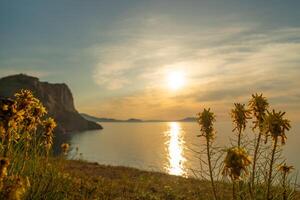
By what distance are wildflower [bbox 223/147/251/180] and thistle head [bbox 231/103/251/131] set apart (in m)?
2.17

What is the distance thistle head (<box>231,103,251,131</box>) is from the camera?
7629 millimetres

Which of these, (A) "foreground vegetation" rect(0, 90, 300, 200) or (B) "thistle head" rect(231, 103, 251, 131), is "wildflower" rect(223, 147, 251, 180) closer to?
(A) "foreground vegetation" rect(0, 90, 300, 200)

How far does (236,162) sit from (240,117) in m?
2.40

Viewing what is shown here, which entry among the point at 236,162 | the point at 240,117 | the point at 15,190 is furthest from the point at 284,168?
the point at 15,190

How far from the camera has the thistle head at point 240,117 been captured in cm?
763

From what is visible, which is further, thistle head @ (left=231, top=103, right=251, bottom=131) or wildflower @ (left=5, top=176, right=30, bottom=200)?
thistle head @ (left=231, top=103, right=251, bottom=131)

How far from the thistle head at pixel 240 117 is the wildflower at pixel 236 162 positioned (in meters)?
2.17

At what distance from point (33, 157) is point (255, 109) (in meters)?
5.25

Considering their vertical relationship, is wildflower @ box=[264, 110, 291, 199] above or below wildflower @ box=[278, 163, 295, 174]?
above

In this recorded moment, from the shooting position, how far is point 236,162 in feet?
17.8

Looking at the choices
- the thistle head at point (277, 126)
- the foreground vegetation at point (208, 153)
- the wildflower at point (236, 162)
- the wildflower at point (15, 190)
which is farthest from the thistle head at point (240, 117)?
the wildflower at point (15, 190)

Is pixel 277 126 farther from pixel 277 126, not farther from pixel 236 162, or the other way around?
pixel 236 162

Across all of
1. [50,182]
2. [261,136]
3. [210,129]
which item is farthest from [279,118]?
[50,182]

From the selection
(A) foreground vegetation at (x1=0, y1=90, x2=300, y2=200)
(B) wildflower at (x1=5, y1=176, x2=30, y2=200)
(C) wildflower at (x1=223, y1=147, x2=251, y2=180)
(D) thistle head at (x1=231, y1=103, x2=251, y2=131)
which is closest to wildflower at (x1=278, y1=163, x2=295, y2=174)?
(A) foreground vegetation at (x1=0, y1=90, x2=300, y2=200)
